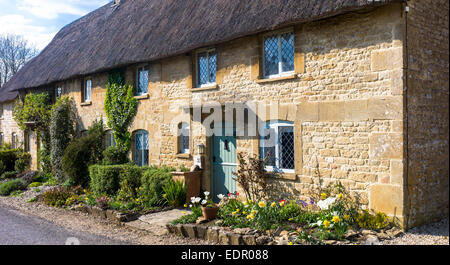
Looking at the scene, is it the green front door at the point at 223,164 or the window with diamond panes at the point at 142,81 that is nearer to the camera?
the green front door at the point at 223,164

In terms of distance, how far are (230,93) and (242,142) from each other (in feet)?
4.26

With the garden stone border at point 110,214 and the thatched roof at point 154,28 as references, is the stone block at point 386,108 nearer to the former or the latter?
the thatched roof at point 154,28

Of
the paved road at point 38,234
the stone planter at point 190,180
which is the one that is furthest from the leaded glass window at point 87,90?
the stone planter at point 190,180

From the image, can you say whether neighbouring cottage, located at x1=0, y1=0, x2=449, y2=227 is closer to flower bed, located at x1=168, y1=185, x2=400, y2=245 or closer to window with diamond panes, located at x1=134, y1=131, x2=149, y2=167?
flower bed, located at x1=168, y1=185, x2=400, y2=245

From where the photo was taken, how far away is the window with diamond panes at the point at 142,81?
12.1m

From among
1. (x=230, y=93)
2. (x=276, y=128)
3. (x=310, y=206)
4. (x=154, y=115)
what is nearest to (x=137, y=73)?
(x=154, y=115)

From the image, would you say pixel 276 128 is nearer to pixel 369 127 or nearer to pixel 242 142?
pixel 242 142

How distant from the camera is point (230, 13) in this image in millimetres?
9180

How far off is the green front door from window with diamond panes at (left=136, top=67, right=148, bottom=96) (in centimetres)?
350

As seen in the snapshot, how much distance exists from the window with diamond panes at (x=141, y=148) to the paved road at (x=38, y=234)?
3.78 m

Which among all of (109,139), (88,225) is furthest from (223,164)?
(109,139)

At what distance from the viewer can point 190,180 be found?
A: 31.2 feet

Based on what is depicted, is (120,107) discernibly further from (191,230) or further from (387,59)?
(387,59)
